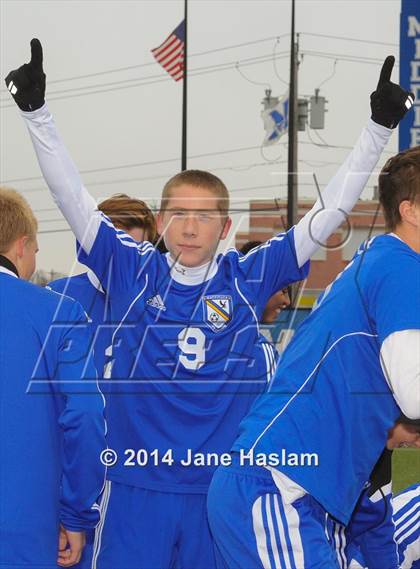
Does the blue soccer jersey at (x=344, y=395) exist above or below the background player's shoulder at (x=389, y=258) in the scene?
below

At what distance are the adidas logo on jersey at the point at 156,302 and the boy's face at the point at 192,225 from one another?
18 centimetres

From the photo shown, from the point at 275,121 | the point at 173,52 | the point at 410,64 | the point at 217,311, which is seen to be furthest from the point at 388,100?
the point at 275,121

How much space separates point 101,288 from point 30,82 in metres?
1.34

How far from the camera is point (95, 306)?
495 cm

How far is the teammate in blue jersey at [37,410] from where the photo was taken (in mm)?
3465

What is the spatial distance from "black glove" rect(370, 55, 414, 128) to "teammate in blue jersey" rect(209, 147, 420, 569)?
3.04 feet

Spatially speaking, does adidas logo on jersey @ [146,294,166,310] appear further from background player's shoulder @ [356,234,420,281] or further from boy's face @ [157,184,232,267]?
background player's shoulder @ [356,234,420,281]

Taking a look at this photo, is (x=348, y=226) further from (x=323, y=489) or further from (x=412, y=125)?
(x=412, y=125)

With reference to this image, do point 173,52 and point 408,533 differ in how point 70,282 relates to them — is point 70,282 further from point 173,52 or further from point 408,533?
point 173,52

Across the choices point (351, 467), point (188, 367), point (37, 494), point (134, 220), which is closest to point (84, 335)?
point (37, 494)

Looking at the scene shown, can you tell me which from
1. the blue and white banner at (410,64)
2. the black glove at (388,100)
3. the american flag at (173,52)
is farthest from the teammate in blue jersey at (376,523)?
the american flag at (173,52)

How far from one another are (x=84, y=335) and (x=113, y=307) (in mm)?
1067

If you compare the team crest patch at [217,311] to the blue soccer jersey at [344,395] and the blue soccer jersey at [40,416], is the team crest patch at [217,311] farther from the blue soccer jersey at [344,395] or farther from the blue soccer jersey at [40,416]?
the blue soccer jersey at [344,395]

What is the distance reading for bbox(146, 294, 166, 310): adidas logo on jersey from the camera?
457cm
